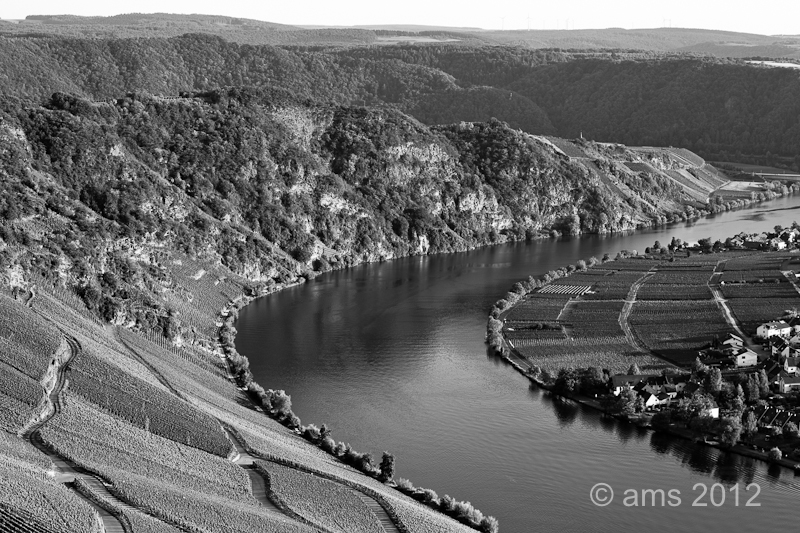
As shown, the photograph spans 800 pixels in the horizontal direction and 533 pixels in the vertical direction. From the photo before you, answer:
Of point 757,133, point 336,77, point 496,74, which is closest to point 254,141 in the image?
point 757,133

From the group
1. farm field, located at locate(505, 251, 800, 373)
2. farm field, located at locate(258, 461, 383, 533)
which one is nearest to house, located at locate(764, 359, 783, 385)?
farm field, located at locate(505, 251, 800, 373)

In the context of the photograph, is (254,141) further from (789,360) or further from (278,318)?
(789,360)

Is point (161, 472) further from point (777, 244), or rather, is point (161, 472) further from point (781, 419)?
point (777, 244)

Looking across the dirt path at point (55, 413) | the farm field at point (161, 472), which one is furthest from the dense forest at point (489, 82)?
the farm field at point (161, 472)

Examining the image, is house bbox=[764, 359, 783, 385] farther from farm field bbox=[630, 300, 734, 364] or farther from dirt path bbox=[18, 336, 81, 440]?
dirt path bbox=[18, 336, 81, 440]

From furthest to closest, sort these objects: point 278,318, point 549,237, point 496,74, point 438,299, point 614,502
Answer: point 496,74, point 549,237, point 438,299, point 278,318, point 614,502
